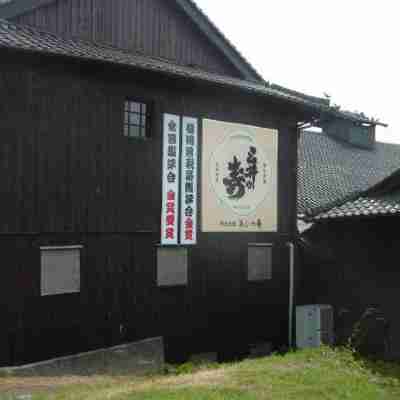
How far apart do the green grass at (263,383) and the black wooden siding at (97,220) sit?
1539mm

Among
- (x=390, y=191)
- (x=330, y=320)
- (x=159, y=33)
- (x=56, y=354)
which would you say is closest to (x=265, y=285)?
(x=330, y=320)

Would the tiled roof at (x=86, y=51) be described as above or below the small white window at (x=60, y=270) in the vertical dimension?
above

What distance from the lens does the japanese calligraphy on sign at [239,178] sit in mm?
16547

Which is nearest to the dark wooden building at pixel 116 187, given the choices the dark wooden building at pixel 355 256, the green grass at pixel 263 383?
the dark wooden building at pixel 355 256

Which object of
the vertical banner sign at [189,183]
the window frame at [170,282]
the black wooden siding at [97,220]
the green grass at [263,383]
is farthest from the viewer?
the vertical banner sign at [189,183]

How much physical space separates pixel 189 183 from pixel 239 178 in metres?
1.77

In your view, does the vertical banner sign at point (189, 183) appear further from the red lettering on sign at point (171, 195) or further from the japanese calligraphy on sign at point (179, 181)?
the red lettering on sign at point (171, 195)

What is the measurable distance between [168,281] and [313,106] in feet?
23.0

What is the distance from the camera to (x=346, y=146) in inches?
1192

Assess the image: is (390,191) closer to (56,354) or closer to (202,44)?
(202,44)

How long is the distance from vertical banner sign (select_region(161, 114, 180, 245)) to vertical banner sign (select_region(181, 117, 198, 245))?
193 millimetres

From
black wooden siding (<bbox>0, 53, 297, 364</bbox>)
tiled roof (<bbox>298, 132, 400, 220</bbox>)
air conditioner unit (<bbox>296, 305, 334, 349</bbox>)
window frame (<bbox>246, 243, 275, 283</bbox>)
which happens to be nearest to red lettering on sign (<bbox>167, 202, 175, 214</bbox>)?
black wooden siding (<bbox>0, 53, 297, 364</bbox>)

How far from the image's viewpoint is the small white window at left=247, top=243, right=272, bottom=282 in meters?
17.5

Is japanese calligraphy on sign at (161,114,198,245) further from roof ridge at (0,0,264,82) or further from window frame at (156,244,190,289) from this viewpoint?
roof ridge at (0,0,264,82)
